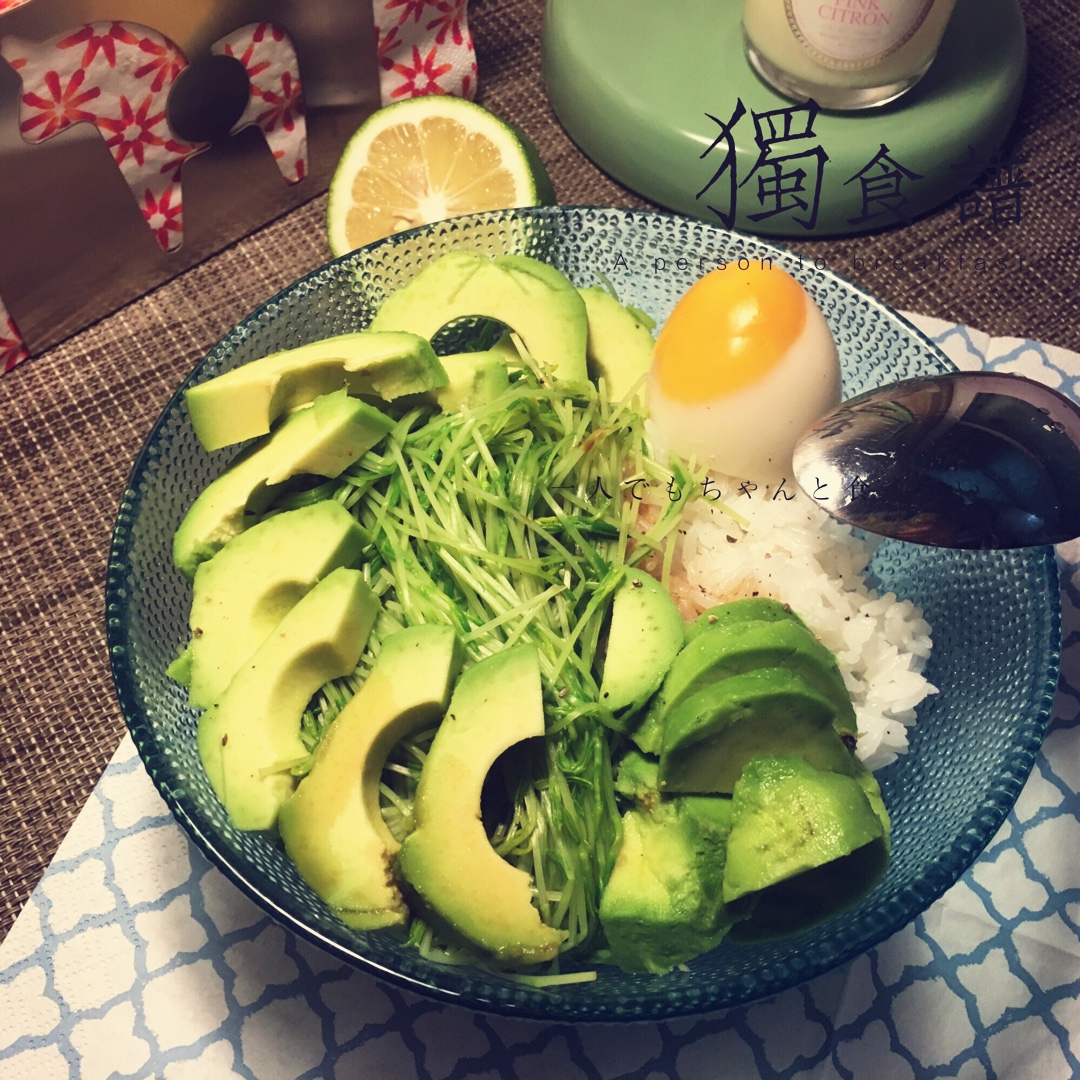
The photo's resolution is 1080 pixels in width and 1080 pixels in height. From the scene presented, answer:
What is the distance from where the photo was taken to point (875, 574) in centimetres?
117

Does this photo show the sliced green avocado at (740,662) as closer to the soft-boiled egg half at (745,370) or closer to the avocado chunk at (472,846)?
the avocado chunk at (472,846)

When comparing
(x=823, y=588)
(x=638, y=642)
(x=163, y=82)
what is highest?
(x=163, y=82)

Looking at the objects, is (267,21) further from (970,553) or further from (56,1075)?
(56,1075)

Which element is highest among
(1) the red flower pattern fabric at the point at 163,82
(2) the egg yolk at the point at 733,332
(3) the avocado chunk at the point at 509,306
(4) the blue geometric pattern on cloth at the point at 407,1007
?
(1) the red flower pattern fabric at the point at 163,82

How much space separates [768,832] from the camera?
31.6 inches

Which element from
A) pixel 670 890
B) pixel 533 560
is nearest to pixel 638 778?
pixel 670 890

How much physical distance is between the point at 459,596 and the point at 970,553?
52 cm

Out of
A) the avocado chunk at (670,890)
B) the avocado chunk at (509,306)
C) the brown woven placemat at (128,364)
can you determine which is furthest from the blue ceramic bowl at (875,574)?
the brown woven placemat at (128,364)

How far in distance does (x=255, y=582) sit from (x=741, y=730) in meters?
0.43

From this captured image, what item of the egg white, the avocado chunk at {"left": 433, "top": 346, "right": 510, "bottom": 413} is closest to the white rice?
the egg white

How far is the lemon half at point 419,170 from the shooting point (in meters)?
1.39

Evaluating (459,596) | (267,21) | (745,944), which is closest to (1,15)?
(267,21)

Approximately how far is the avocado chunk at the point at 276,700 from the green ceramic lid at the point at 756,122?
0.92 meters

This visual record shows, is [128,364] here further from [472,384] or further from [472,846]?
[472,846]
